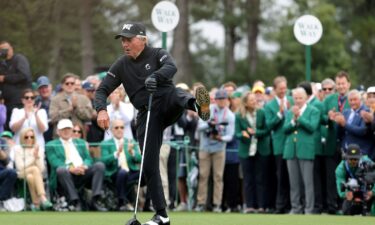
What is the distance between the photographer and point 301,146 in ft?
70.6

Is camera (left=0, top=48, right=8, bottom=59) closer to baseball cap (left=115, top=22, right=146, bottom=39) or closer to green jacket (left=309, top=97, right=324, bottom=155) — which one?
green jacket (left=309, top=97, right=324, bottom=155)

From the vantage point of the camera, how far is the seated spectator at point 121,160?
22156 millimetres

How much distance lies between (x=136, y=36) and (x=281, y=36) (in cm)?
4853

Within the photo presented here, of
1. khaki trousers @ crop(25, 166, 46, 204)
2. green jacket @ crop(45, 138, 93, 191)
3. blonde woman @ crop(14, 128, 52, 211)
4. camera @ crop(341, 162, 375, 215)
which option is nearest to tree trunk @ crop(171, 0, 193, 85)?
green jacket @ crop(45, 138, 93, 191)

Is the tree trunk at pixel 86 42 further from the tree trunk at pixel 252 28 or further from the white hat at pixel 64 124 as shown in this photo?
the white hat at pixel 64 124

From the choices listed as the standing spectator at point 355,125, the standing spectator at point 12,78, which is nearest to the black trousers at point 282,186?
the standing spectator at point 355,125

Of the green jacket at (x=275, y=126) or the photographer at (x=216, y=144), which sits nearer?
the green jacket at (x=275, y=126)

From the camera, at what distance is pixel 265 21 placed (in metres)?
61.5

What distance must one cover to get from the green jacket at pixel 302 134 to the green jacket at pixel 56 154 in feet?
12.3

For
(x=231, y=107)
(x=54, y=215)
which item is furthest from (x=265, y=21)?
(x=54, y=215)

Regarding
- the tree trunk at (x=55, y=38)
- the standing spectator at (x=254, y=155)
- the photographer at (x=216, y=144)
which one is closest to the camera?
the standing spectator at (x=254, y=155)

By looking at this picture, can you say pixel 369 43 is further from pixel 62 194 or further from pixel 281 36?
pixel 62 194

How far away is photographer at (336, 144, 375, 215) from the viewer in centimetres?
2042

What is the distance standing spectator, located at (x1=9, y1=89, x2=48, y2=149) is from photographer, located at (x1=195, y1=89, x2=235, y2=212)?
3.17m
